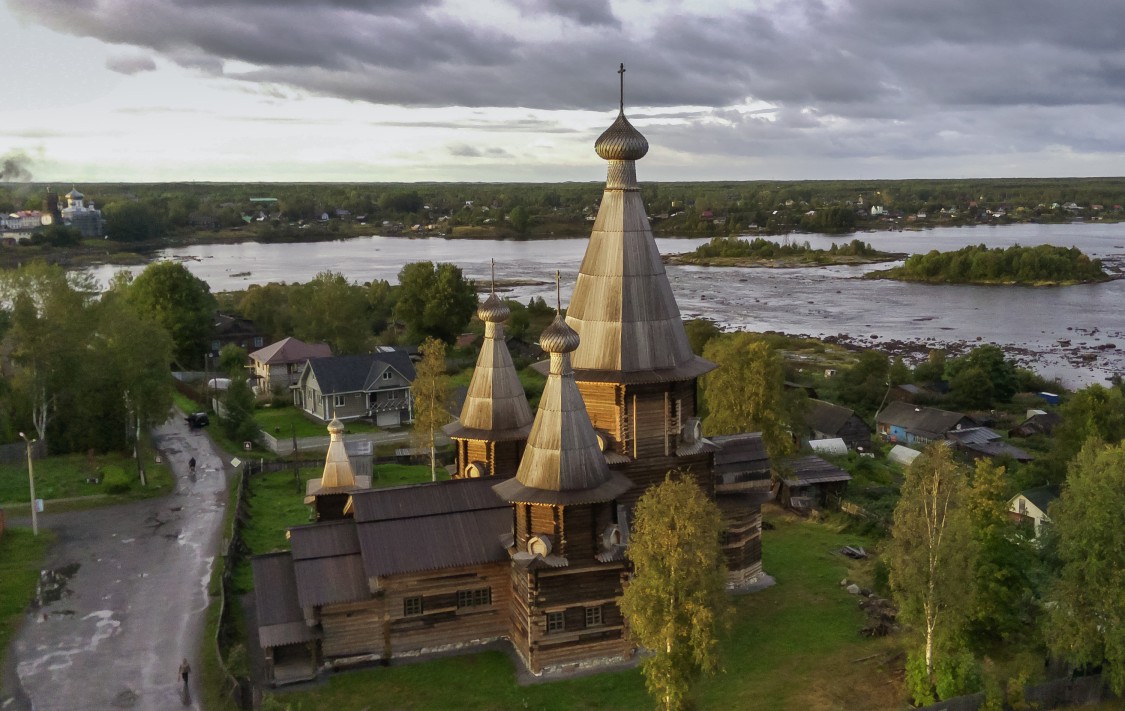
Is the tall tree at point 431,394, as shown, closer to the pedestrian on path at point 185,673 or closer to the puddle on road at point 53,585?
the puddle on road at point 53,585

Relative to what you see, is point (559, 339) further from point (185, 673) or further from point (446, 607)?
point (185, 673)

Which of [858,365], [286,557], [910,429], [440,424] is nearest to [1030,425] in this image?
[910,429]

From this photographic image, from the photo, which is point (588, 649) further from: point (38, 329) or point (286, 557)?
point (38, 329)

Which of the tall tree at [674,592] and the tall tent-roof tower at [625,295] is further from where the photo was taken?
the tall tent-roof tower at [625,295]

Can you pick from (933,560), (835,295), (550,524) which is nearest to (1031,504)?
(933,560)

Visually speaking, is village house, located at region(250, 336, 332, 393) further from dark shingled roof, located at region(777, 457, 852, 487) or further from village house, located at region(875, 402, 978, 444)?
village house, located at region(875, 402, 978, 444)

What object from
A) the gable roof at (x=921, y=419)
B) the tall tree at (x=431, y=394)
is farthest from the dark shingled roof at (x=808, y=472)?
the gable roof at (x=921, y=419)
